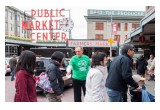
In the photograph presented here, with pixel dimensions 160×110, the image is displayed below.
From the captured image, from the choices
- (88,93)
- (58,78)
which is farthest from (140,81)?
(58,78)

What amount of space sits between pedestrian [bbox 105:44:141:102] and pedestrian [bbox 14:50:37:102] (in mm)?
1543

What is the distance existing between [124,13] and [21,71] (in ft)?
174

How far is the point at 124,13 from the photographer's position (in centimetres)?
5528

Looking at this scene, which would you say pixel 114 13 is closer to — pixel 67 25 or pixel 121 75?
pixel 67 25

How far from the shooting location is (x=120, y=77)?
4.75 m

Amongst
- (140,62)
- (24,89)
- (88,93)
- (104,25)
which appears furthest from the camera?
(104,25)

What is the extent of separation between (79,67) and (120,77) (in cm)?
214

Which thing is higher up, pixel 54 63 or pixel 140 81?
pixel 54 63

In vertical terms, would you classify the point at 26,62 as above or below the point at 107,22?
below

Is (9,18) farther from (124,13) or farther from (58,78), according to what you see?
(58,78)

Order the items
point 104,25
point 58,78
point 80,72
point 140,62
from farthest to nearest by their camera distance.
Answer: point 104,25 → point 140,62 → point 80,72 → point 58,78

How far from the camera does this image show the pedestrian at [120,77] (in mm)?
4617

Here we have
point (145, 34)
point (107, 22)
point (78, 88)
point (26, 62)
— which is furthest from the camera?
point (107, 22)

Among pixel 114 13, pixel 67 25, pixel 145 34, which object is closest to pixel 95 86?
pixel 145 34
